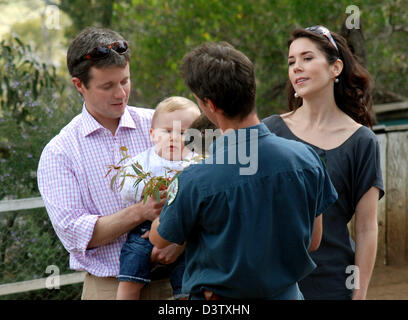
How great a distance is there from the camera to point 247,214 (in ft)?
5.82

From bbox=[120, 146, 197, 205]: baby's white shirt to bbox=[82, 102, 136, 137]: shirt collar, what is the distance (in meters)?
0.15

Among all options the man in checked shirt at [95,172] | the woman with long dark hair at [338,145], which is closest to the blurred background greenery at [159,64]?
the man in checked shirt at [95,172]

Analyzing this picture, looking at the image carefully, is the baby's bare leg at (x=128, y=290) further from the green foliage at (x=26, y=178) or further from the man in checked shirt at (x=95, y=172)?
the green foliage at (x=26, y=178)

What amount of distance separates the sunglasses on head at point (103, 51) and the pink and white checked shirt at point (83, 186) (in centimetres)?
25

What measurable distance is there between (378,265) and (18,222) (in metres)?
3.76

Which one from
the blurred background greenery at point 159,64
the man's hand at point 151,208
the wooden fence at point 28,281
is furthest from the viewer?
the blurred background greenery at point 159,64

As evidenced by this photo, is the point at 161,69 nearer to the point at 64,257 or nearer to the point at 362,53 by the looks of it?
the point at 362,53

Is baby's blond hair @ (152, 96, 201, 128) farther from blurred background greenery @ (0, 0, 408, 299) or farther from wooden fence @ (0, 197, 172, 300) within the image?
blurred background greenery @ (0, 0, 408, 299)

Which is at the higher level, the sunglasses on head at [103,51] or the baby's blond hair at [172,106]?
the sunglasses on head at [103,51]

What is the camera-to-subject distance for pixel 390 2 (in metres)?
6.93

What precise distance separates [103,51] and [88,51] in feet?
0.21

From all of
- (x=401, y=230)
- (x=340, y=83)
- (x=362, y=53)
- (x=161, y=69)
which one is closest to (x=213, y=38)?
(x=161, y=69)

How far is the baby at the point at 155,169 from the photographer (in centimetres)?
236

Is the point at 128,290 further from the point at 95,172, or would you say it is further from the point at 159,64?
the point at 159,64
